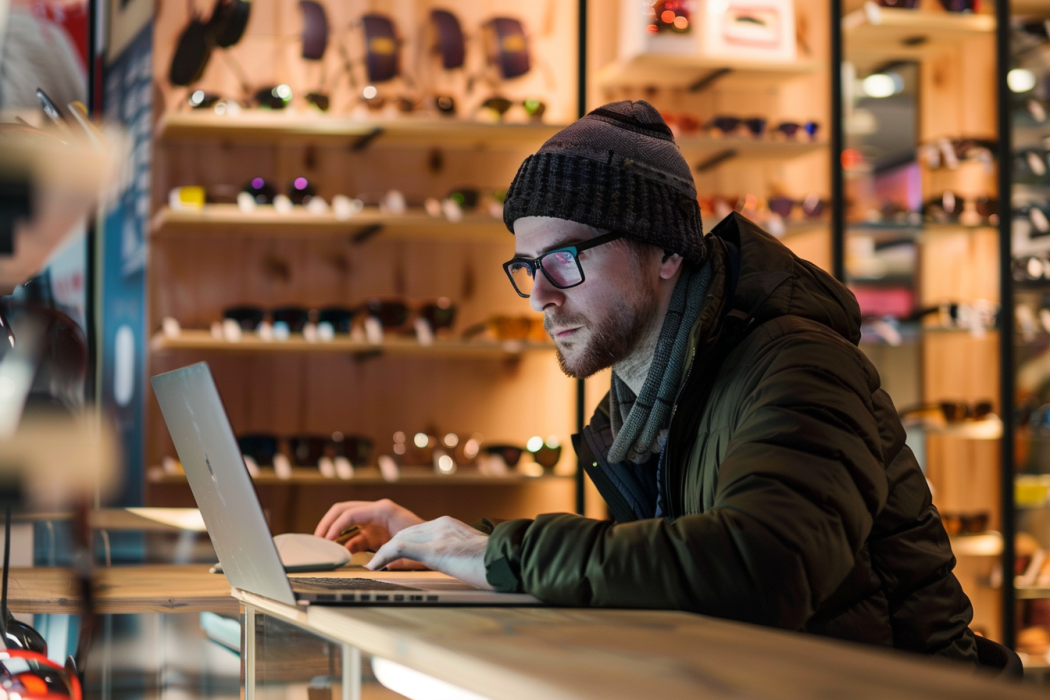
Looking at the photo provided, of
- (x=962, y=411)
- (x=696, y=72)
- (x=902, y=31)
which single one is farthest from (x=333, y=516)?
(x=902, y=31)

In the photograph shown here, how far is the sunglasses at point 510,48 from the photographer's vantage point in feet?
14.5

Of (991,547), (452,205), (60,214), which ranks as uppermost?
(452,205)

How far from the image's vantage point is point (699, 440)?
1.47 metres

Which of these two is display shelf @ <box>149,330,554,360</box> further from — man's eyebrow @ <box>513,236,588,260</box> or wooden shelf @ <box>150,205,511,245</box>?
man's eyebrow @ <box>513,236,588,260</box>

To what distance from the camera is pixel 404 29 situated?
4.47 metres

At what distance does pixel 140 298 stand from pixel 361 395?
90 cm

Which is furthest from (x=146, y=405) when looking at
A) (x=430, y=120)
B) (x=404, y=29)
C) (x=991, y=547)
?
(x=991, y=547)

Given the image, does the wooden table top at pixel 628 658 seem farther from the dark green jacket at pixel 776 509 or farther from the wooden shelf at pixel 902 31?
the wooden shelf at pixel 902 31

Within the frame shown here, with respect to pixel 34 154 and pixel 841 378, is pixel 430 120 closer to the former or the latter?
pixel 34 154

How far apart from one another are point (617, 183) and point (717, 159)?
10.1 ft

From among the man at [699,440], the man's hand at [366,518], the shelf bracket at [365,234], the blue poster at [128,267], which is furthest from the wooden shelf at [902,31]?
the man's hand at [366,518]

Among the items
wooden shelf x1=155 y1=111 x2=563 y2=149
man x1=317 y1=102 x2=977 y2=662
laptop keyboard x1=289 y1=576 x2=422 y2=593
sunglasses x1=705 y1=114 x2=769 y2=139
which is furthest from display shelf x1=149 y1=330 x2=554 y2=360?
laptop keyboard x1=289 y1=576 x2=422 y2=593

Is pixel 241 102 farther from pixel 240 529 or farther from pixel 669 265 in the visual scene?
pixel 240 529

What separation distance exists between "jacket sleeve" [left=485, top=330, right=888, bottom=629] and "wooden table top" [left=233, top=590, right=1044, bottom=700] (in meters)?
0.05
